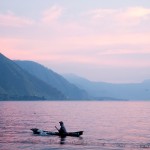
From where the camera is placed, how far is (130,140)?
59.8 m

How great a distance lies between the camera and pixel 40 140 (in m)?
56.9

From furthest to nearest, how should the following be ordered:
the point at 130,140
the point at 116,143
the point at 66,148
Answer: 1. the point at 130,140
2. the point at 116,143
3. the point at 66,148

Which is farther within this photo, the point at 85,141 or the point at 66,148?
the point at 85,141

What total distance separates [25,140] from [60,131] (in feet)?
25.0

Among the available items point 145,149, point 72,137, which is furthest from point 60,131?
point 145,149

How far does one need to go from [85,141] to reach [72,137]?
495cm

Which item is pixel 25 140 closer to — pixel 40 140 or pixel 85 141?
pixel 40 140

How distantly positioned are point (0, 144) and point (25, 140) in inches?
210

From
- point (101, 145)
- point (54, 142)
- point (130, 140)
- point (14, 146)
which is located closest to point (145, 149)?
point (101, 145)

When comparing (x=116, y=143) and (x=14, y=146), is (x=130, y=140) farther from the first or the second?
(x=14, y=146)

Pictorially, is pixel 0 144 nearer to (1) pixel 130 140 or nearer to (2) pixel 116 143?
(2) pixel 116 143

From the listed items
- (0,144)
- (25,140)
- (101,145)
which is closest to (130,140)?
(101,145)

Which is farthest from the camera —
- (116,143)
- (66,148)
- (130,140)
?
(130,140)

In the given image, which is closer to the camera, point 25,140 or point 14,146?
point 14,146
